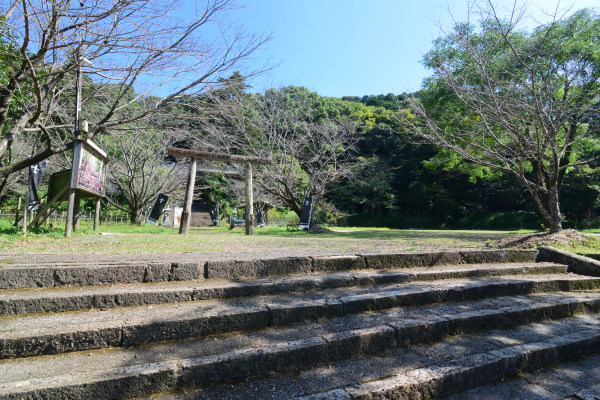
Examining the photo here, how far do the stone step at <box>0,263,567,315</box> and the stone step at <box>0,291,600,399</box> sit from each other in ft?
1.71

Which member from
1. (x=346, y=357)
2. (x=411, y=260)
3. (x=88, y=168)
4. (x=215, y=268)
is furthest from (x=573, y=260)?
(x=88, y=168)

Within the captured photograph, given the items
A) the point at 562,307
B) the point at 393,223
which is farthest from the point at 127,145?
the point at 393,223

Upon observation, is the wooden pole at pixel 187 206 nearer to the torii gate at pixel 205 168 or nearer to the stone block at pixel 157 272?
the torii gate at pixel 205 168


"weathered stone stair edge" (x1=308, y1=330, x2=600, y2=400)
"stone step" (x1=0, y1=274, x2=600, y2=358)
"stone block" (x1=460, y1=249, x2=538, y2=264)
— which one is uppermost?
"stone block" (x1=460, y1=249, x2=538, y2=264)

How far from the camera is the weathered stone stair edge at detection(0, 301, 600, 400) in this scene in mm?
1630

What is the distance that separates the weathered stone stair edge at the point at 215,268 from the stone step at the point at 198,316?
43 centimetres

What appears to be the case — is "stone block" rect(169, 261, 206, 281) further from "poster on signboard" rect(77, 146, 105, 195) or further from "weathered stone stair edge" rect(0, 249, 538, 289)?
"poster on signboard" rect(77, 146, 105, 195)

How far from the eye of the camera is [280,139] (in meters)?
14.5

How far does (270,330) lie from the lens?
2.35 m

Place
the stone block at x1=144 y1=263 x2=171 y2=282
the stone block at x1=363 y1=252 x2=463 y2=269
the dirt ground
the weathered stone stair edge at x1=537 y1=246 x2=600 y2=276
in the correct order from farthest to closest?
1. the weathered stone stair edge at x1=537 y1=246 x2=600 y2=276
2. the stone block at x1=363 y1=252 x2=463 y2=269
3. the dirt ground
4. the stone block at x1=144 y1=263 x2=171 y2=282

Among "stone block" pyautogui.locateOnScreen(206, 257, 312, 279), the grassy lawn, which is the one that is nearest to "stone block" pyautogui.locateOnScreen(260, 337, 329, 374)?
"stone block" pyautogui.locateOnScreen(206, 257, 312, 279)

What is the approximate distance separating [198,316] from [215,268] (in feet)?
2.92

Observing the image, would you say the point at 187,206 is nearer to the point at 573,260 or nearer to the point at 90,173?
the point at 90,173

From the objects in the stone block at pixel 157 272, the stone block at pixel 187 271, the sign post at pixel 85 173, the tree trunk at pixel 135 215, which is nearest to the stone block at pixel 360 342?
the stone block at pixel 187 271
